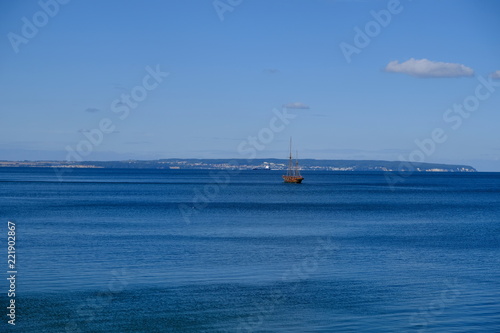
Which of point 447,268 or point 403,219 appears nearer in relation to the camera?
point 447,268

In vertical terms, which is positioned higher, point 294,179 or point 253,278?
point 294,179

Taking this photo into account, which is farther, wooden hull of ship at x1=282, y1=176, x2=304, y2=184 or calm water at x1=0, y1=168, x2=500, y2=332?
wooden hull of ship at x1=282, y1=176, x2=304, y2=184

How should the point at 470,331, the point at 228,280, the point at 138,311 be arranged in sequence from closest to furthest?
the point at 470,331
the point at 138,311
the point at 228,280

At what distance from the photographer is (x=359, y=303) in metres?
24.8

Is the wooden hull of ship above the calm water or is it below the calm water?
above

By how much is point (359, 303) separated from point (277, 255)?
12129 millimetres

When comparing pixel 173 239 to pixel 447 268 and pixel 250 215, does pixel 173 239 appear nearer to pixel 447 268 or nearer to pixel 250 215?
pixel 447 268

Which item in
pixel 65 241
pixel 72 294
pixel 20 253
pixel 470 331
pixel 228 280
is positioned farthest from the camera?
pixel 65 241

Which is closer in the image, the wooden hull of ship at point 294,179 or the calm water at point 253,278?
the calm water at point 253,278

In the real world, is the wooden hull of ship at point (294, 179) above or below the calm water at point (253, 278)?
above

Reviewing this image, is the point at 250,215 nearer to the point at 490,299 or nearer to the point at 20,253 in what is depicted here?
the point at 20,253

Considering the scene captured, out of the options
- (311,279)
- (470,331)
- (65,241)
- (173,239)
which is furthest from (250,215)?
(470,331)

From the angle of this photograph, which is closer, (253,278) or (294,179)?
(253,278)

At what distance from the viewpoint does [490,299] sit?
25.7 meters
